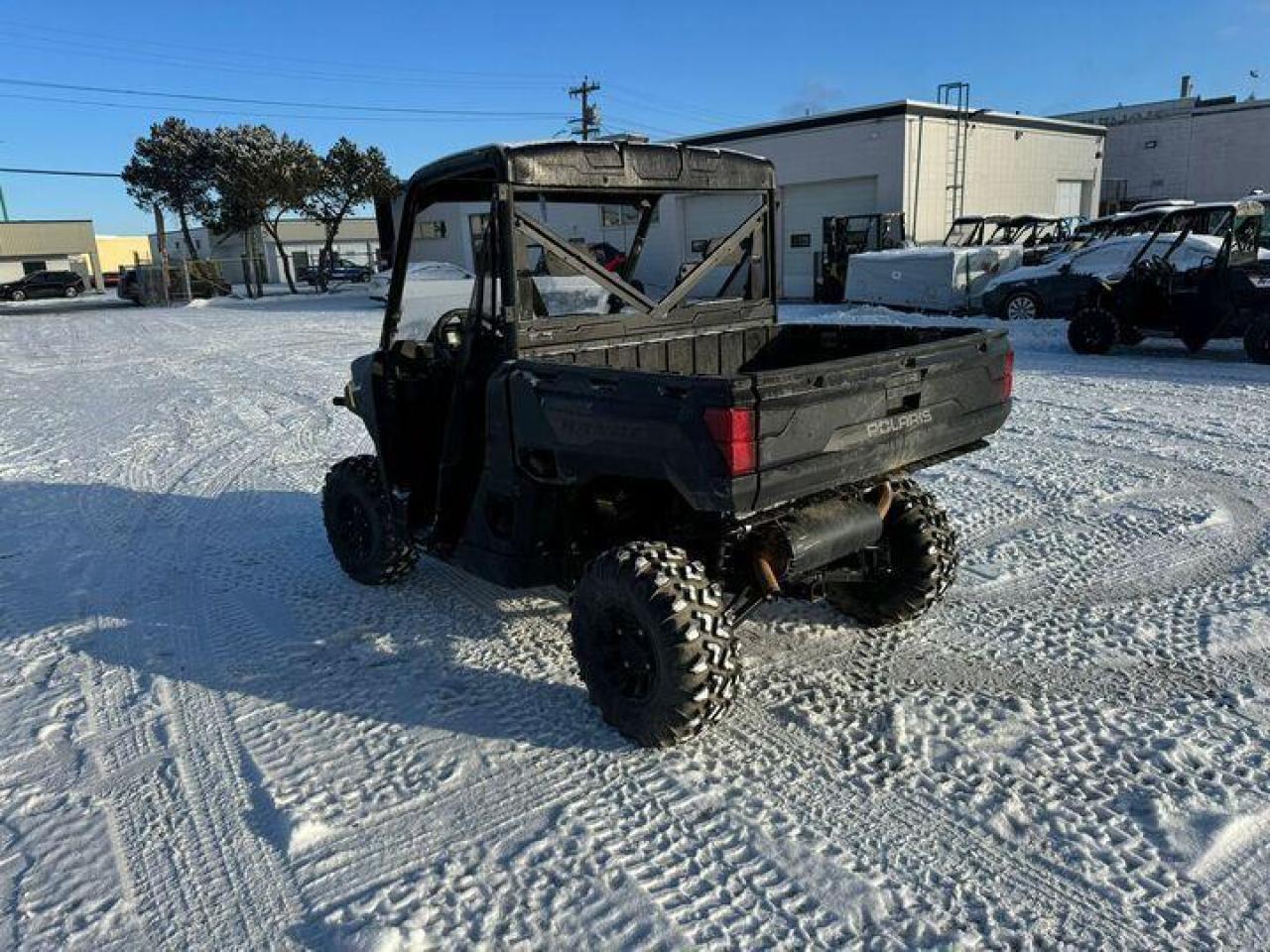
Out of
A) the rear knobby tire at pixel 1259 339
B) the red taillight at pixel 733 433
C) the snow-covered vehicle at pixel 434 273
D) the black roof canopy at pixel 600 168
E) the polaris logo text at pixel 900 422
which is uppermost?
the black roof canopy at pixel 600 168

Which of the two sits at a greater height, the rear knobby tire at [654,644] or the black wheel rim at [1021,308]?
the black wheel rim at [1021,308]

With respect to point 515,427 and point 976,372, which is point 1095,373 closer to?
point 976,372

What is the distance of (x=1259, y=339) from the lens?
34.1 feet

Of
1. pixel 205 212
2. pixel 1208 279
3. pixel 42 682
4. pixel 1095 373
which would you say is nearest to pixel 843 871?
pixel 42 682

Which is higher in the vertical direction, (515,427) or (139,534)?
(515,427)

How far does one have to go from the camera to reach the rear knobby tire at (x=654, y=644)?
3.04 m

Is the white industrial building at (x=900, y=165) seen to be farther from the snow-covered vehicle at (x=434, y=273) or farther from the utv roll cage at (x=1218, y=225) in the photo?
the snow-covered vehicle at (x=434, y=273)

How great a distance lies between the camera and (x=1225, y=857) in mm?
2572

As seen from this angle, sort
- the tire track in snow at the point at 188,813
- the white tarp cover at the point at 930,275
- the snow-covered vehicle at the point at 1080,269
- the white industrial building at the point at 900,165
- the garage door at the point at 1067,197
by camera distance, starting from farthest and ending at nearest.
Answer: the garage door at the point at 1067,197 → the white industrial building at the point at 900,165 → the white tarp cover at the point at 930,275 → the snow-covered vehicle at the point at 1080,269 → the tire track in snow at the point at 188,813

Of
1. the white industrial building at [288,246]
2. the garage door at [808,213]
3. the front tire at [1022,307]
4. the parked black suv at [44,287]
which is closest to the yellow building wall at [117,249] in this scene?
the white industrial building at [288,246]

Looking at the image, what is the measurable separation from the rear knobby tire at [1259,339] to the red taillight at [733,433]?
10.2 meters

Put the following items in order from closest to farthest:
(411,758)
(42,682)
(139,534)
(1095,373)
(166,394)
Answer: (411,758) → (42,682) → (139,534) → (1095,373) → (166,394)

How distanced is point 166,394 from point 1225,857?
1160 cm

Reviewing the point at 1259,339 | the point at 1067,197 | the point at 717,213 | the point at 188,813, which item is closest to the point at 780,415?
the point at 717,213
